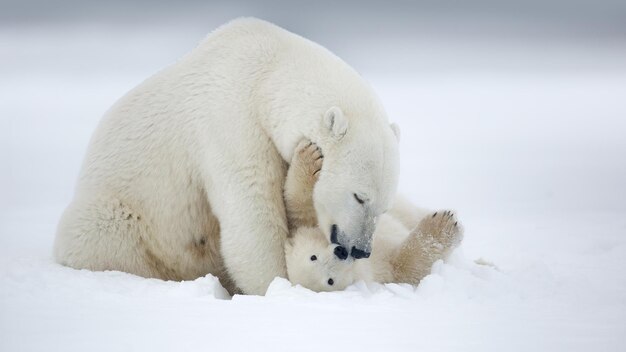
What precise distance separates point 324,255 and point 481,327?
1155mm

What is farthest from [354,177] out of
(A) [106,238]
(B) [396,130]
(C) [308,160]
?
(A) [106,238]

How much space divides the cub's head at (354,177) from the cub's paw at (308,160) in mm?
31

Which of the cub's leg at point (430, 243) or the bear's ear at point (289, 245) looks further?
the cub's leg at point (430, 243)

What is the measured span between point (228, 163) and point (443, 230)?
127 centimetres

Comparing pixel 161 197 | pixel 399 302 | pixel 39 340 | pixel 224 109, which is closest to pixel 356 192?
pixel 399 302

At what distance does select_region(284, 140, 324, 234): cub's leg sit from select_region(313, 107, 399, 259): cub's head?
0.05 metres

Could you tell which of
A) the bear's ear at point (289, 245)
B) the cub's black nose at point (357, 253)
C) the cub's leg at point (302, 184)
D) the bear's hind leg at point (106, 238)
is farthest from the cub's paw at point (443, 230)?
the bear's hind leg at point (106, 238)

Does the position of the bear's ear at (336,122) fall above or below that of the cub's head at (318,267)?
above

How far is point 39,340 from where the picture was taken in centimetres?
267

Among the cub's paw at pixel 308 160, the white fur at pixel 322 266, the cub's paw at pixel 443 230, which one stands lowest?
the white fur at pixel 322 266

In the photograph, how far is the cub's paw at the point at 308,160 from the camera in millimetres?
4090

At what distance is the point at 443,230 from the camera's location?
4355mm

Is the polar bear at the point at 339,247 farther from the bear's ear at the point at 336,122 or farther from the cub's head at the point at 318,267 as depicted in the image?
the bear's ear at the point at 336,122

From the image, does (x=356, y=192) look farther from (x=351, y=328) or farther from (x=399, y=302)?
(x=351, y=328)
